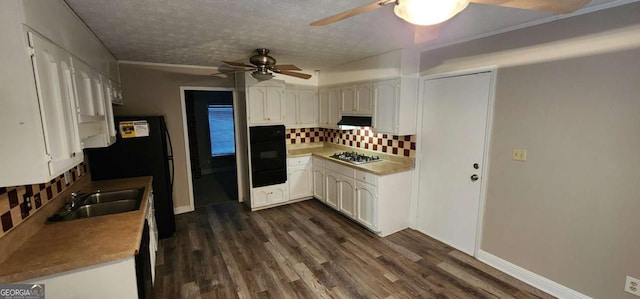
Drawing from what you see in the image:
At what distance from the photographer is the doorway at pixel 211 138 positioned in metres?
5.94

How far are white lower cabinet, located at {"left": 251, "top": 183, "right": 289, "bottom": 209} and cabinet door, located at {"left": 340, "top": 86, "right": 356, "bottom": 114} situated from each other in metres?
1.55

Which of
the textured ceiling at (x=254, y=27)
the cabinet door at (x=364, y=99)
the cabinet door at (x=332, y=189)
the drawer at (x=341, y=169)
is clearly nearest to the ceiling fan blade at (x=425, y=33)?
the textured ceiling at (x=254, y=27)

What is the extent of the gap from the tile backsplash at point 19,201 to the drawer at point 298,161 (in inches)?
106

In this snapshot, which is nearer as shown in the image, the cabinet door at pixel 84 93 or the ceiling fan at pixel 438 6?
the ceiling fan at pixel 438 6

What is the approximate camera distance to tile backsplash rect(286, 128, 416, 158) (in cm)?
338

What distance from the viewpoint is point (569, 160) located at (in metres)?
2.04

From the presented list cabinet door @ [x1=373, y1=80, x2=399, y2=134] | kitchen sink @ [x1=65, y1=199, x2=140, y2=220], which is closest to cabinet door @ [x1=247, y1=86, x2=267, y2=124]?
cabinet door @ [x1=373, y1=80, x2=399, y2=134]

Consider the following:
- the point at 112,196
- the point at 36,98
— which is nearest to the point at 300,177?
the point at 112,196

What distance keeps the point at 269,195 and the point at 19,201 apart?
9.17 ft

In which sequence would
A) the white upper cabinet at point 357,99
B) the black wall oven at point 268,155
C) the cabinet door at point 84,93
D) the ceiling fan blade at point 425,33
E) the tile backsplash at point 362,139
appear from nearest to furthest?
the cabinet door at point 84,93 → the ceiling fan blade at point 425,33 → the tile backsplash at point 362,139 → the white upper cabinet at point 357,99 → the black wall oven at point 268,155

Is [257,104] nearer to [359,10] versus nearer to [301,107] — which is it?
[301,107]

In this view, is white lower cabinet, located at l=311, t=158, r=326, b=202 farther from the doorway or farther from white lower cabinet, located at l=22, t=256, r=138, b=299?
white lower cabinet, located at l=22, t=256, r=138, b=299

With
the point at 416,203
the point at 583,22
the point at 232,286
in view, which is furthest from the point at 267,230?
the point at 583,22

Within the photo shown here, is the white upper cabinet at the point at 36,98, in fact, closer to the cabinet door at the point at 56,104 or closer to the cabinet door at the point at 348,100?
the cabinet door at the point at 56,104
